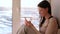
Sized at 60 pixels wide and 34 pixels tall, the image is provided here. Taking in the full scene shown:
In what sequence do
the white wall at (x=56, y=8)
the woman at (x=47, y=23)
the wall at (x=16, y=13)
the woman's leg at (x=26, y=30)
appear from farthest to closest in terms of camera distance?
the wall at (x=16, y=13) < the white wall at (x=56, y=8) < the woman at (x=47, y=23) < the woman's leg at (x=26, y=30)

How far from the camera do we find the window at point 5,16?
2.60 metres

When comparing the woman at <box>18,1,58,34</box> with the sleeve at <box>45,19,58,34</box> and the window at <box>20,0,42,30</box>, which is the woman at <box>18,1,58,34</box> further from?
the window at <box>20,0,42,30</box>

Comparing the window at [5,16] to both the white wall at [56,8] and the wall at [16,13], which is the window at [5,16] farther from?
the white wall at [56,8]

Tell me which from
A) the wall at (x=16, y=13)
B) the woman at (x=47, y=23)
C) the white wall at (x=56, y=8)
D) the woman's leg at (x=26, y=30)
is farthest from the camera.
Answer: the wall at (x=16, y=13)

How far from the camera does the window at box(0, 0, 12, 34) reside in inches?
102

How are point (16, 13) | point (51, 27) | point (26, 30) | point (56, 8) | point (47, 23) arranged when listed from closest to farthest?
point (26, 30)
point (51, 27)
point (47, 23)
point (56, 8)
point (16, 13)

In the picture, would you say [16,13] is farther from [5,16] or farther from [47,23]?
[47,23]

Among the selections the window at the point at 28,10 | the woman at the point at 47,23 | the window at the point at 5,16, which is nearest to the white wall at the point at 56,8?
the woman at the point at 47,23

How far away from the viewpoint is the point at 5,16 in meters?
2.63

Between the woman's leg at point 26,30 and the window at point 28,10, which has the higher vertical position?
the window at point 28,10

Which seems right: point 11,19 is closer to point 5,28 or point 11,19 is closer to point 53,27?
point 5,28

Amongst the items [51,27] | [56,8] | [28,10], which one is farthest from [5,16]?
[51,27]

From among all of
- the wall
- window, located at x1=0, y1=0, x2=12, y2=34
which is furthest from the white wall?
window, located at x1=0, y1=0, x2=12, y2=34

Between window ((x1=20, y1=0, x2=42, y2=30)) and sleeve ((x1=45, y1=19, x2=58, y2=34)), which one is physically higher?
window ((x1=20, y1=0, x2=42, y2=30))
